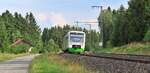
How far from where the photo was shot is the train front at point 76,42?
62.6 metres

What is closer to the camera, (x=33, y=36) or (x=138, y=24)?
(x=138, y=24)

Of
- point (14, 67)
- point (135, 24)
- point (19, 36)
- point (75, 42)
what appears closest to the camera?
point (14, 67)

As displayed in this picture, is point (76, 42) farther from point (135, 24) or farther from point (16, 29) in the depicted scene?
point (16, 29)

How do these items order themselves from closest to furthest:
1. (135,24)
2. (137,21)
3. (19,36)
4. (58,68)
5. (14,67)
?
(58,68)
(14,67)
(137,21)
(135,24)
(19,36)

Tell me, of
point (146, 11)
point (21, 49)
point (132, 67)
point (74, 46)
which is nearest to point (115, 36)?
point (146, 11)

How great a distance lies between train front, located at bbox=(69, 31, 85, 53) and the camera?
205 feet

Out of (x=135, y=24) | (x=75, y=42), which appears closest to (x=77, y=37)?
(x=75, y=42)

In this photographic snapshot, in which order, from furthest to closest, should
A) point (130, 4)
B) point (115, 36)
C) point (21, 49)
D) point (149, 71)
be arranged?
point (21, 49), point (115, 36), point (130, 4), point (149, 71)

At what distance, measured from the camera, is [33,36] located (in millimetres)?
191250

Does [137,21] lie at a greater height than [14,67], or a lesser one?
greater

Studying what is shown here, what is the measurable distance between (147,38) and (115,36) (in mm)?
33353

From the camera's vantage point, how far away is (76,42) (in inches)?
2491

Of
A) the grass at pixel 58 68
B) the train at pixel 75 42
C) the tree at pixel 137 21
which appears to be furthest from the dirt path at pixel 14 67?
the tree at pixel 137 21

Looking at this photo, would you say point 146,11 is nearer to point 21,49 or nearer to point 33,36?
point 21,49
